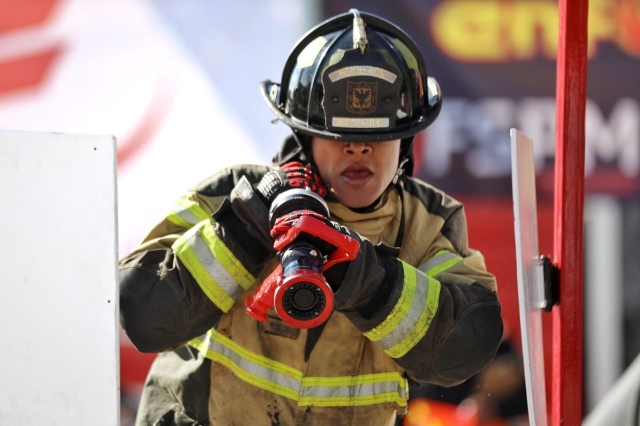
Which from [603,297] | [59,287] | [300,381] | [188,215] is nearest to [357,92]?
[188,215]

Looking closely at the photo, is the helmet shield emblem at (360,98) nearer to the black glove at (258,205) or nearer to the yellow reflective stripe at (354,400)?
the black glove at (258,205)

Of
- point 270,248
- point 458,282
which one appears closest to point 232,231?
point 270,248

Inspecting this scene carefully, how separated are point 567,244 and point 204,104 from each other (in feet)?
10.3

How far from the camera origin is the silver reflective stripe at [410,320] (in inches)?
92.8

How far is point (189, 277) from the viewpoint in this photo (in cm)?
237

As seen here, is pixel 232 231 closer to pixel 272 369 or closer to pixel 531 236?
pixel 272 369

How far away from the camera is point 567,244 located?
225cm

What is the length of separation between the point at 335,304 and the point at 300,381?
38cm

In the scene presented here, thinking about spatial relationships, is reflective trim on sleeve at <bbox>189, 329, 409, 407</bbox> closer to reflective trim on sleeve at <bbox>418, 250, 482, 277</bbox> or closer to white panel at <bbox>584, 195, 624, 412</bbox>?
reflective trim on sleeve at <bbox>418, 250, 482, 277</bbox>

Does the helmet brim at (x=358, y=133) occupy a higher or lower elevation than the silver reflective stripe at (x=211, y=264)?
higher

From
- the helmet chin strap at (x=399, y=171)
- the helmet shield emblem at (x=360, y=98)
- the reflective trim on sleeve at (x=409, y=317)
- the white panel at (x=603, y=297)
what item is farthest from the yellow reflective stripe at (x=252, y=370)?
the white panel at (x=603, y=297)

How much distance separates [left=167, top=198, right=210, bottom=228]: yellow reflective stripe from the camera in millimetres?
2537

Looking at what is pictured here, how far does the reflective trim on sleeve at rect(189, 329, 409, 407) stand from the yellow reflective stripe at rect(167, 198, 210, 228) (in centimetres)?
30

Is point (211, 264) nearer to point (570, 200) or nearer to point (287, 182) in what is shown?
point (287, 182)
